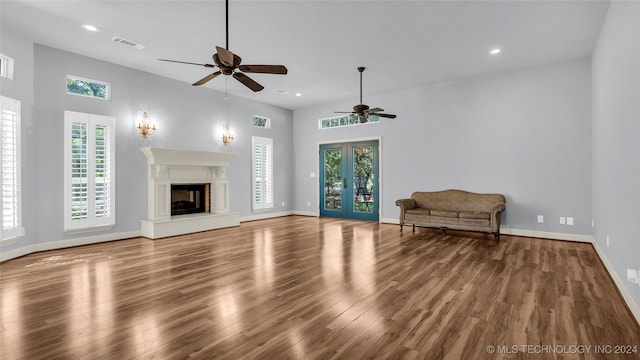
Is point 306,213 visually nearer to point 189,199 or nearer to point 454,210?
point 189,199

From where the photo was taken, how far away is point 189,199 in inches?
290

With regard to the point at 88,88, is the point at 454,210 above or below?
below

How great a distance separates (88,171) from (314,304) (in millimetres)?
5033

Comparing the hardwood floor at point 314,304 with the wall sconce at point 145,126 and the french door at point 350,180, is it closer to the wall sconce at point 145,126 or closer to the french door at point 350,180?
the wall sconce at point 145,126

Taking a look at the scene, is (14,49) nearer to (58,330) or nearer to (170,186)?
(170,186)

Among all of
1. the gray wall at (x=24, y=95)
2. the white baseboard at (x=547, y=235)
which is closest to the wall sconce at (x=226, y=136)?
the gray wall at (x=24, y=95)

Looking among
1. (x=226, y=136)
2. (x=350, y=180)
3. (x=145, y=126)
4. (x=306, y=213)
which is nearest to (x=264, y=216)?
(x=306, y=213)

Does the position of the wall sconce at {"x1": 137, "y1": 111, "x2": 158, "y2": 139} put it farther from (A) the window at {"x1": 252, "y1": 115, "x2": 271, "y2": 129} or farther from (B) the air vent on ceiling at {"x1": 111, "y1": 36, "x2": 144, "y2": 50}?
(A) the window at {"x1": 252, "y1": 115, "x2": 271, "y2": 129}

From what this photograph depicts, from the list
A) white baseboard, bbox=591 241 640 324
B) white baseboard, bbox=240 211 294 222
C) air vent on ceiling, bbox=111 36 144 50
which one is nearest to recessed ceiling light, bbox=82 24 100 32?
air vent on ceiling, bbox=111 36 144 50

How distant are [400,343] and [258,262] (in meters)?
2.56

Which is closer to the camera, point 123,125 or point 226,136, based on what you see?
point 123,125

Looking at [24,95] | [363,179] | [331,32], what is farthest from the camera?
[363,179]

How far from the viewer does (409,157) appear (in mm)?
7594

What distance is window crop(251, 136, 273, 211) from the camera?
8.59 meters
